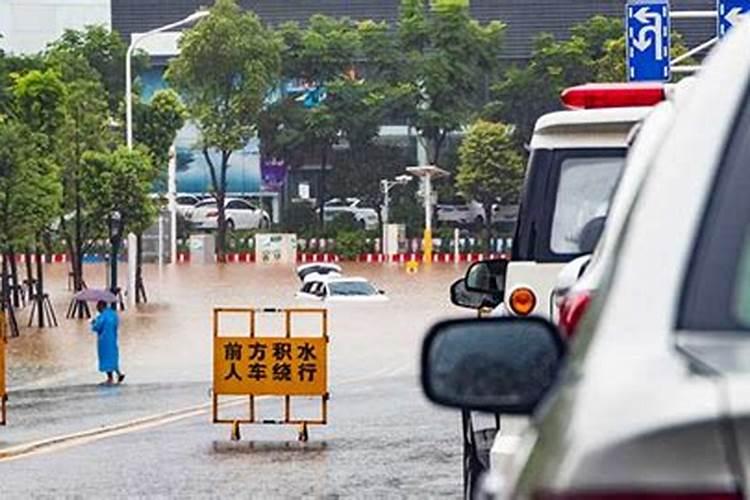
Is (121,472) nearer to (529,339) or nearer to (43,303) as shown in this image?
(529,339)

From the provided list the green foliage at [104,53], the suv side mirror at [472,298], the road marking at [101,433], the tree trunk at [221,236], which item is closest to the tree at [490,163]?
the tree trunk at [221,236]

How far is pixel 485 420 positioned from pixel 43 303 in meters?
33.1

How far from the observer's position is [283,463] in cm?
1725

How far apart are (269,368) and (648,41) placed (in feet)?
21.7

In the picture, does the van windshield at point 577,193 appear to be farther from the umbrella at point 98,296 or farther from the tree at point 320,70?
the tree at point 320,70

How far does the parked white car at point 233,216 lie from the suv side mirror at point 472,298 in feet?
200

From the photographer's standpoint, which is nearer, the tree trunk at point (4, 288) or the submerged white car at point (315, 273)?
the tree trunk at point (4, 288)

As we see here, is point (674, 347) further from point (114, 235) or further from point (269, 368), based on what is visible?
point (114, 235)

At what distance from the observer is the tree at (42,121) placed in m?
42.0

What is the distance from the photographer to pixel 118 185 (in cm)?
4812

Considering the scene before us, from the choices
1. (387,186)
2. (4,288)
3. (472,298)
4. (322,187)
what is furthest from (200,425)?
(322,187)

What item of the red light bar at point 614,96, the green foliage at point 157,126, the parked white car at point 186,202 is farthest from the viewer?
the parked white car at point 186,202

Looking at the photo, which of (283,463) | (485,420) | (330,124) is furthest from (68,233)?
(485,420)

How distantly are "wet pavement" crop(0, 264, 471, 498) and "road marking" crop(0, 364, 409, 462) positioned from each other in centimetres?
5
